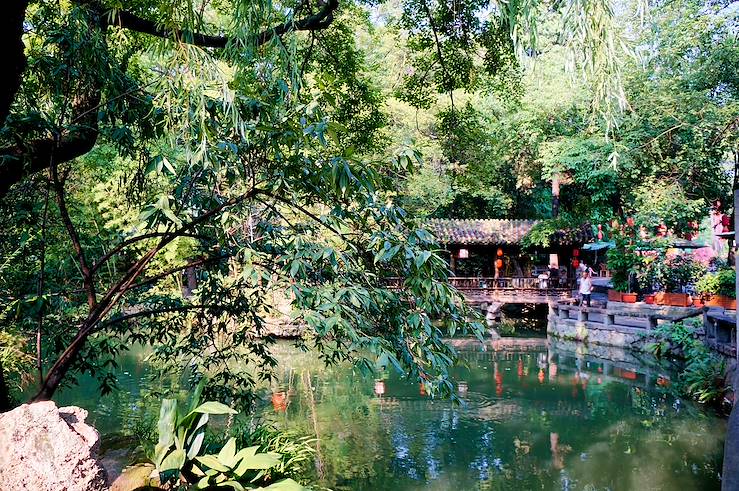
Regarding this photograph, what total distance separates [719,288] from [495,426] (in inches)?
257

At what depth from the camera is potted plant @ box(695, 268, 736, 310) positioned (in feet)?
35.9

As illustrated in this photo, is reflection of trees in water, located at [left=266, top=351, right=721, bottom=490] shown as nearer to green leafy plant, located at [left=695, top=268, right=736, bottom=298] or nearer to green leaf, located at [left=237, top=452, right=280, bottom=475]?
green leaf, located at [left=237, top=452, right=280, bottom=475]

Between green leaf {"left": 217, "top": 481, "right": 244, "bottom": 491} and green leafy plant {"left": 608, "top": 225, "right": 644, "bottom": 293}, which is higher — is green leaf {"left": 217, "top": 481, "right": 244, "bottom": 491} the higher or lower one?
the lower one

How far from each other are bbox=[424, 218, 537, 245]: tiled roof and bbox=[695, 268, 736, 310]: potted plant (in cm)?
537

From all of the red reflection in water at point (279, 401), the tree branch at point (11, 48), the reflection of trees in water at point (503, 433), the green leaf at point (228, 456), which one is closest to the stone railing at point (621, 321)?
the reflection of trees in water at point (503, 433)

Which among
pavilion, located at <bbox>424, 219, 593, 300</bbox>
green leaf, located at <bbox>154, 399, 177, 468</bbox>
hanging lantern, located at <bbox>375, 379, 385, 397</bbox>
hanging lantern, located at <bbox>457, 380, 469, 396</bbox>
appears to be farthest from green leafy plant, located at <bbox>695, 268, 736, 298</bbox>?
green leaf, located at <bbox>154, 399, 177, 468</bbox>

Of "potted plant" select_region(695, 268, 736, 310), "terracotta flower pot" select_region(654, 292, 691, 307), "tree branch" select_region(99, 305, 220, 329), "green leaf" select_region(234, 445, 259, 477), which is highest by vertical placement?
"tree branch" select_region(99, 305, 220, 329)

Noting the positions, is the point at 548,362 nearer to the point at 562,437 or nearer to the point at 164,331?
the point at 562,437

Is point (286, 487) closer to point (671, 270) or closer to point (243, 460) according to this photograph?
point (243, 460)

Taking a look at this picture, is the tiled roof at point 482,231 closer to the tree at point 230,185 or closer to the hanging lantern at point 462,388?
the hanging lantern at point 462,388

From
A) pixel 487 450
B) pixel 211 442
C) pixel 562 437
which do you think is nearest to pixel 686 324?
pixel 562 437

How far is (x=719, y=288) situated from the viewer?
11.3m

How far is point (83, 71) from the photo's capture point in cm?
305

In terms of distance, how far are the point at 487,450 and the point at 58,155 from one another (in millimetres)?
5089
